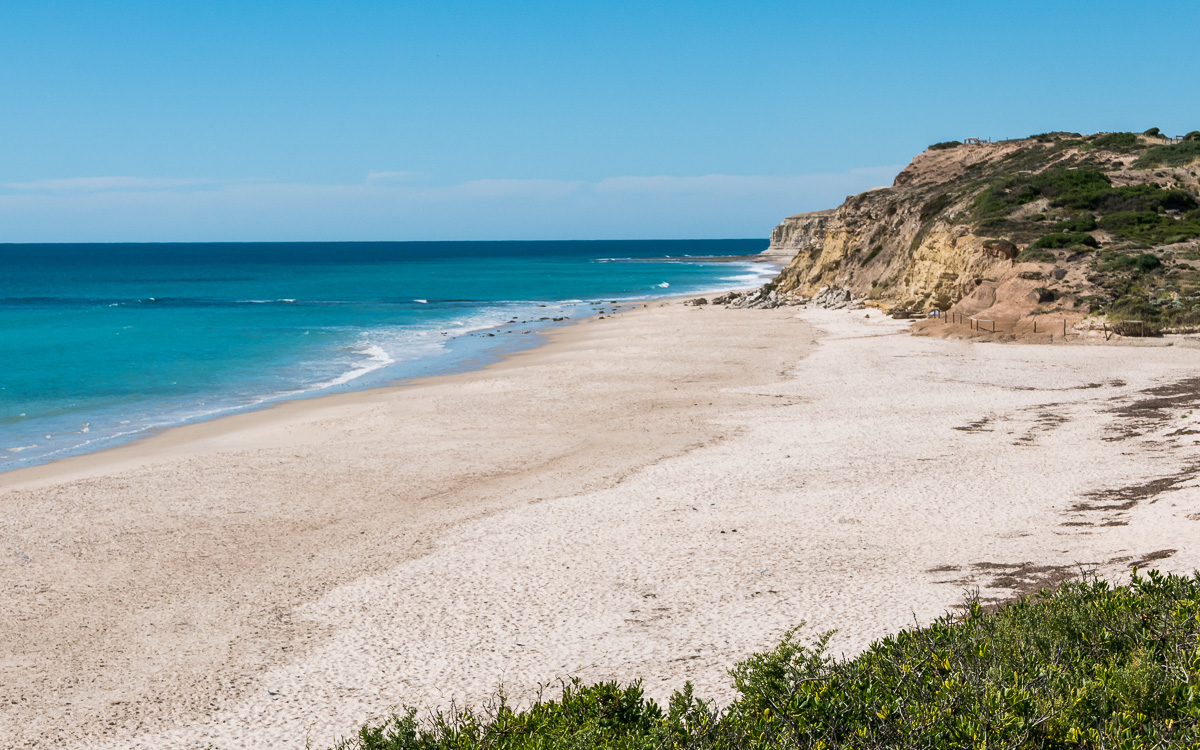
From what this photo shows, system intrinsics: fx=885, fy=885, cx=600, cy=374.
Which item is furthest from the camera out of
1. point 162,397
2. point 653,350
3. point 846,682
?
point 653,350

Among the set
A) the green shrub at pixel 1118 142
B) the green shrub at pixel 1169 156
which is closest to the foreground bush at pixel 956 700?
the green shrub at pixel 1169 156

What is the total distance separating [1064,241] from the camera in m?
35.5

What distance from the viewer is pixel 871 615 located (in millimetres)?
8781

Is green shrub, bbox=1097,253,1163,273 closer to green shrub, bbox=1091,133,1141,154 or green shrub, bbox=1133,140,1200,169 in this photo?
green shrub, bbox=1133,140,1200,169

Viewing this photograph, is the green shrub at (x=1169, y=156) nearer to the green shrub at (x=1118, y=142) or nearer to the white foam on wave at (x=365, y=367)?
the green shrub at (x=1118, y=142)

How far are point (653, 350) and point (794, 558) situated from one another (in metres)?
22.1

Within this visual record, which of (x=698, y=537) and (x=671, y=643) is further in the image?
(x=698, y=537)

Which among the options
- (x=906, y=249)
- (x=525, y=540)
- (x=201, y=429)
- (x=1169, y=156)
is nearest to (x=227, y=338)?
(x=201, y=429)

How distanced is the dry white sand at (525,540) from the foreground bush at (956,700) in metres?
1.89

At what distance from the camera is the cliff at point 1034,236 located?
105ft

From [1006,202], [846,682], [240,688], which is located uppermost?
[1006,202]

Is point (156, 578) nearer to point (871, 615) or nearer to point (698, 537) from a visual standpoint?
point (698, 537)

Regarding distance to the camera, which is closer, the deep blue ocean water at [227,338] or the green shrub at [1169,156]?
the deep blue ocean water at [227,338]

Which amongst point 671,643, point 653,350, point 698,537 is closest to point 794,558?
point 698,537
